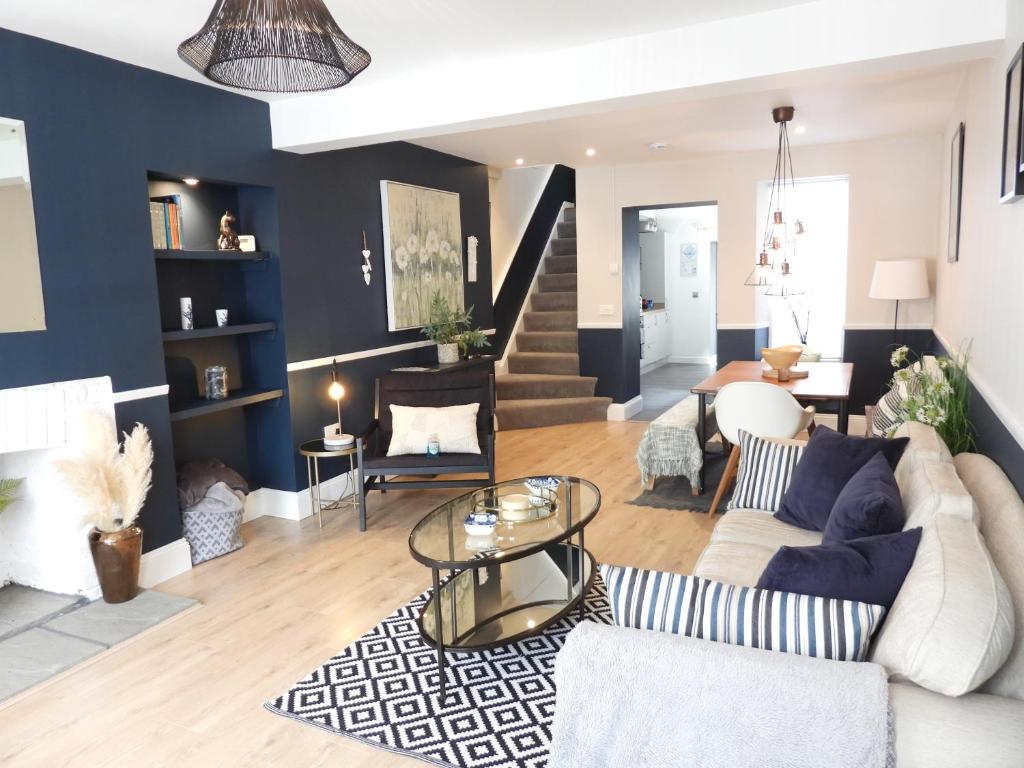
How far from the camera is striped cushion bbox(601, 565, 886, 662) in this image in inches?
59.6

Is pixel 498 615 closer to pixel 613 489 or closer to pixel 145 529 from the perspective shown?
pixel 145 529

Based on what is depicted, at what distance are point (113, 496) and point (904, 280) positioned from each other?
560 centimetres

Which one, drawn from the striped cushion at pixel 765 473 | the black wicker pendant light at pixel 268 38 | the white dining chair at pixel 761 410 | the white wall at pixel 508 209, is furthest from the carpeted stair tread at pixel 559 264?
the black wicker pendant light at pixel 268 38

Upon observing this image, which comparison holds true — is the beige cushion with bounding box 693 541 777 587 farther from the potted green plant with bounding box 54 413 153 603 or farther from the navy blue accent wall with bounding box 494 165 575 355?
the navy blue accent wall with bounding box 494 165 575 355

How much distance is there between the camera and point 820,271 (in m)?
9.40

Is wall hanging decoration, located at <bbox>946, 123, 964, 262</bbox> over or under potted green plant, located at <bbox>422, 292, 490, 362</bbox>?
over

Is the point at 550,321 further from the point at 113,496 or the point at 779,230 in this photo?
the point at 113,496

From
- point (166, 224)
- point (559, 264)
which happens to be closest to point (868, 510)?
point (166, 224)

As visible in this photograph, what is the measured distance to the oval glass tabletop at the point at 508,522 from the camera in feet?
8.70

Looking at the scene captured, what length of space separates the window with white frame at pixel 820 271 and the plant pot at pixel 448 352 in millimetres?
4858

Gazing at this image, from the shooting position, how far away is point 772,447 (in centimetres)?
324

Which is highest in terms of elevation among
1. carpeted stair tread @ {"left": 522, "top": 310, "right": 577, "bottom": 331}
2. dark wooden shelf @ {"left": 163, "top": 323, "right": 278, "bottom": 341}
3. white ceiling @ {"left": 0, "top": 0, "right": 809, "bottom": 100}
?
white ceiling @ {"left": 0, "top": 0, "right": 809, "bottom": 100}

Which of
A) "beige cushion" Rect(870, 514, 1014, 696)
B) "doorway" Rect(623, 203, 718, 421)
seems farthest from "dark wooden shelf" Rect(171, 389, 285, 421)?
"doorway" Rect(623, 203, 718, 421)

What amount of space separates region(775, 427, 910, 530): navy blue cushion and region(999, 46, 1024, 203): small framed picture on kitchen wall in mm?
914
